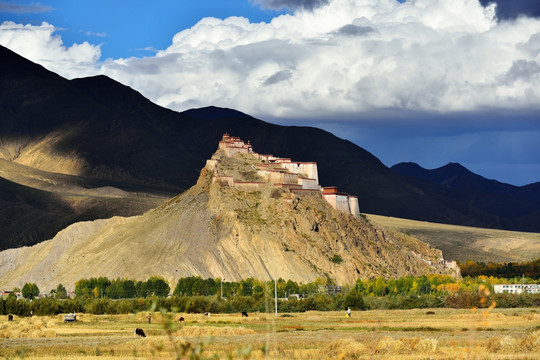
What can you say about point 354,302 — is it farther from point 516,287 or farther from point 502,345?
point 502,345

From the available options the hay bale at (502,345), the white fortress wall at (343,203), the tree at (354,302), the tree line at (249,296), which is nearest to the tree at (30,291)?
the tree line at (249,296)

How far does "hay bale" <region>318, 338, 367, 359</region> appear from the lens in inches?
1813

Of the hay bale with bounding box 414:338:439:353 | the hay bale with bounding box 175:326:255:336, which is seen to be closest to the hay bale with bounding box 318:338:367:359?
the hay bale with bounding box 414:338:439:353

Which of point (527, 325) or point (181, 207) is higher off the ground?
point (181, 207)

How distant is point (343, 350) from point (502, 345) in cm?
898

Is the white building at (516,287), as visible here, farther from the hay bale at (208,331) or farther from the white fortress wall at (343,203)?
the hay bale at (208,331)

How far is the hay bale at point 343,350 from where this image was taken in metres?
46.1

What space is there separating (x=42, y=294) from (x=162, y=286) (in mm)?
24507

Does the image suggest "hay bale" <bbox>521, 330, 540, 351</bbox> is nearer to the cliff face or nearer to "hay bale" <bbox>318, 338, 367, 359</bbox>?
"hay bale" <bbox>318, 338, 367, 359</bbox>

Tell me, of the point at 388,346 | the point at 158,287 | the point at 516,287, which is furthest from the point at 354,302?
the point at 388,346

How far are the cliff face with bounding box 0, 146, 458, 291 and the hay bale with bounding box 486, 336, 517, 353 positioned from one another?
93853mm

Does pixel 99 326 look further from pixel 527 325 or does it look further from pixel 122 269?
pixel 122 269

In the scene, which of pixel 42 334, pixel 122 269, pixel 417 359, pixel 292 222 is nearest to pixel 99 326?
pixel 42 334

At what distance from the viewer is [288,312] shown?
349 feet
